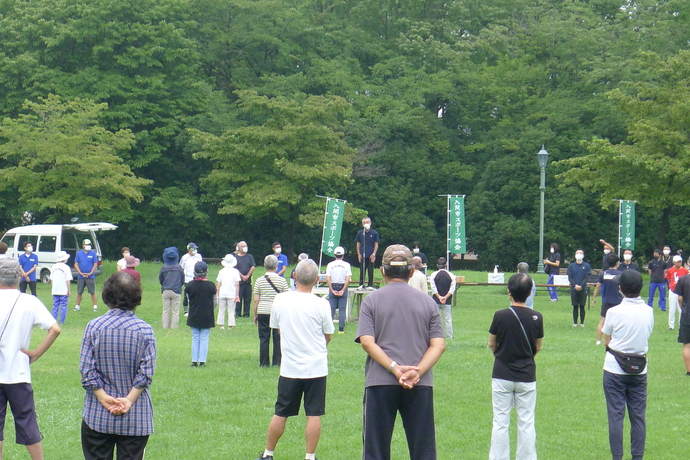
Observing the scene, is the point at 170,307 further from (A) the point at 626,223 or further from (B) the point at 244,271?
(A) the point at 626,223

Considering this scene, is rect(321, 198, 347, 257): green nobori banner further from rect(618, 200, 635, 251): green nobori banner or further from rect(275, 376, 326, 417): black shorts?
rect(275, 376, 326, 417): black shorts

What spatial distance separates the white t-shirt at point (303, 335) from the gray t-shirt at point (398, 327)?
4.61ft

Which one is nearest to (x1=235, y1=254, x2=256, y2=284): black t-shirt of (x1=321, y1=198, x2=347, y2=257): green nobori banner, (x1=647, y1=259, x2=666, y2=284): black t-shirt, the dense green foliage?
(x1=321, y1=198, x2=347, y2=257): green nobori banner

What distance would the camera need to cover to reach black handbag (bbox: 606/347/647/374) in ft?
21.7

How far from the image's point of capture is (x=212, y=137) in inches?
1471

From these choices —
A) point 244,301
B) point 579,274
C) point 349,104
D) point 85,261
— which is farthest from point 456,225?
point 349,104

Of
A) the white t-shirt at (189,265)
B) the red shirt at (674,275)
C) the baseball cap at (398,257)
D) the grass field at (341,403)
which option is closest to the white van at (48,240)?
the white t-shirt at (189,265)

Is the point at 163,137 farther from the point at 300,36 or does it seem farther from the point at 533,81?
the point at 533,81

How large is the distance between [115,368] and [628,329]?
420cm

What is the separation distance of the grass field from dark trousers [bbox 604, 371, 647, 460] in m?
0.53

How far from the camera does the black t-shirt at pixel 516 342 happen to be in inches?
242

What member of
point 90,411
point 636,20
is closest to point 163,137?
point 636,20

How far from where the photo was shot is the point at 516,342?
6.14 metres

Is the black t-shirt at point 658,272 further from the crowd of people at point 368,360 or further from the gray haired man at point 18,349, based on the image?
the gray haired man at point 18,349
